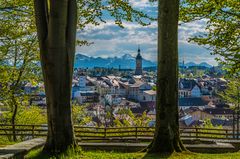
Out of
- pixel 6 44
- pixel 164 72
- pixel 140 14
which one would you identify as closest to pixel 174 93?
pixel 164 72

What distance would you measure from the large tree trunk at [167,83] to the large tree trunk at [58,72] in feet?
7.26

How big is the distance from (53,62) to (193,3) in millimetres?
6488

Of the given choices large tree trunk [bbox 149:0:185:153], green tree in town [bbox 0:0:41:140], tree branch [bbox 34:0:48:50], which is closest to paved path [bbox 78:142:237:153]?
large tree trunk [bbox 149:0:185:153]

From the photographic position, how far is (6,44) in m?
21.4

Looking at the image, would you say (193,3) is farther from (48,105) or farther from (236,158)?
(48,105)

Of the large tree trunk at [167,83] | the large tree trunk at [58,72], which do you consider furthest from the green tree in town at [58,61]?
the large tree trunk at [167,83]

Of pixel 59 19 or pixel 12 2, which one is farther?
pixel 12 2

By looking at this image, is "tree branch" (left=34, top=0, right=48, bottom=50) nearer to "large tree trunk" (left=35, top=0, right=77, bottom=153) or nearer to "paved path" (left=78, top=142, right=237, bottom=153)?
"large tree trunk" (left=35, top=0, right=77, bottom=153)

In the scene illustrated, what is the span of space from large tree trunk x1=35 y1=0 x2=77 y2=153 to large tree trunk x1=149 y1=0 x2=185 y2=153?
221 centimetres

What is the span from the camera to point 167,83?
10.2 meters

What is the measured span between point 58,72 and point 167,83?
2724 millimetres

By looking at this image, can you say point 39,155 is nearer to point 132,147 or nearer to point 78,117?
point 132,147

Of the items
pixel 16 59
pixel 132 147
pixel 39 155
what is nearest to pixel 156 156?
pixel 132 147

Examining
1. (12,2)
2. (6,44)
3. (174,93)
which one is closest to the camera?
(174,93)
